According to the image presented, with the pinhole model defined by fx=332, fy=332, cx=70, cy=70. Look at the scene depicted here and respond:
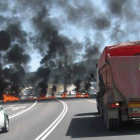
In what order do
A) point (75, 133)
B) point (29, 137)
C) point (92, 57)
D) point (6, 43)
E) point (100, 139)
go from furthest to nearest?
point (92, 57)
point (6, 43)
point (75, 133)
point (29, 137)
point (100, 139)

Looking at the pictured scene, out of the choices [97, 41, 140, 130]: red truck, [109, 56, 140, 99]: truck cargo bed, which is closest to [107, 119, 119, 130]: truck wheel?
[97, 41, 140, 130]: red truck

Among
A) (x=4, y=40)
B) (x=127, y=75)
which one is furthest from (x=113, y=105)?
(x=4, y=40)

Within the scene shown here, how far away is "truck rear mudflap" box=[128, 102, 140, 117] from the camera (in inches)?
432

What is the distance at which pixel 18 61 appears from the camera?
2516 inches

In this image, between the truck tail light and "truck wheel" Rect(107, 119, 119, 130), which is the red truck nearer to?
the truck tail light

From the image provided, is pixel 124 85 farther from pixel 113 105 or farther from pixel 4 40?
pixel 4 40

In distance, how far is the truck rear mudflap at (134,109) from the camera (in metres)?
11.0

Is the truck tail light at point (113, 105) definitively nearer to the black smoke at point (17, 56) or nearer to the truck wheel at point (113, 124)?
the truck wheel at point (113, 124)

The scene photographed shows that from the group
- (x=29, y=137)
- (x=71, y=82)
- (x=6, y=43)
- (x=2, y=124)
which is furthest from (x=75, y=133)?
(x=71, y=82)

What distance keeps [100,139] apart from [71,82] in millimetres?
59857

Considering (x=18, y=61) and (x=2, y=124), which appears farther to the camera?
(x=18, y=61)

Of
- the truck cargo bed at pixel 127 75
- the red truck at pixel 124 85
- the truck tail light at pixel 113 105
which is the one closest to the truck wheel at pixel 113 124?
the red truck at pixel 124 85

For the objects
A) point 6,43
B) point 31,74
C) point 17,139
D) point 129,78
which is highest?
point 6,43

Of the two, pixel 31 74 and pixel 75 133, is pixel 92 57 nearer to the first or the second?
pixel 31 74
